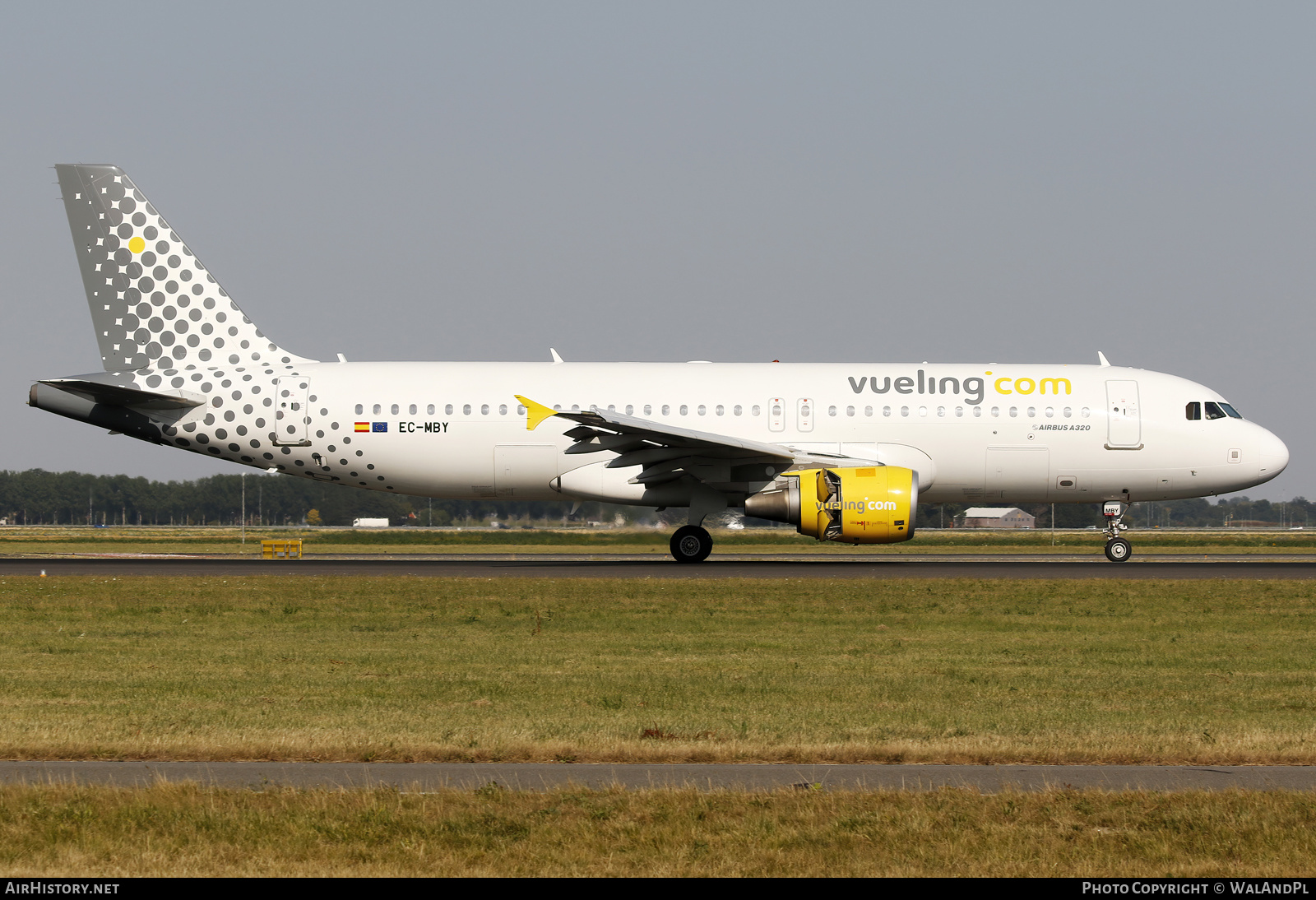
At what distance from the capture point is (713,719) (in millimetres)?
10602

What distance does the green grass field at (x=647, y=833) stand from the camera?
250 inches

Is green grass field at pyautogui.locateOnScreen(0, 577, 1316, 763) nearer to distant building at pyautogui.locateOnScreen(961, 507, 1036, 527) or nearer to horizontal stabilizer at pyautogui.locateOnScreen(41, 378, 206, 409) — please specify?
horizontal stabilizer at pyautogui.locateOnScreen(41, 378, 206, 409)

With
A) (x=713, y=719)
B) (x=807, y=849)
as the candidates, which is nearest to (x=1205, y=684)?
(x=713, y=719)

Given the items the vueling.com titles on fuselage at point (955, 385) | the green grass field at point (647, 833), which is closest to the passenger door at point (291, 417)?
the vueling.com titles on fuselage at point (955, 385)

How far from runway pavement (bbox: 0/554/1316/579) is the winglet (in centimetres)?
314

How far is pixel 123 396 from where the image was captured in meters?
27.8

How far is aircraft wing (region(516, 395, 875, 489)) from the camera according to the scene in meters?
26.1

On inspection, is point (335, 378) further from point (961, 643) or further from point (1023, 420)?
point (961, 643)

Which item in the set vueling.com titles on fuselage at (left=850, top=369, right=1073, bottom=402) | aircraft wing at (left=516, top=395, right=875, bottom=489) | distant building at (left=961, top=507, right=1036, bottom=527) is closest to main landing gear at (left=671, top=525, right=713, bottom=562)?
aircraft wing at (left=516, top=395, right=875, bottom=489)

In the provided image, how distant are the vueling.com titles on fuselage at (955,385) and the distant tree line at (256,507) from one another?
4941 cm

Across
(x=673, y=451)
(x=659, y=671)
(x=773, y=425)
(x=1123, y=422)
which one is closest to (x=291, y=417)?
(x=673, y=451)

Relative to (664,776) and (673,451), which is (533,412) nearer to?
(673,451)

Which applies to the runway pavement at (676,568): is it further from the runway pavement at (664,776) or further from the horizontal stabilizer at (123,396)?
the runway pavement at (664,776)

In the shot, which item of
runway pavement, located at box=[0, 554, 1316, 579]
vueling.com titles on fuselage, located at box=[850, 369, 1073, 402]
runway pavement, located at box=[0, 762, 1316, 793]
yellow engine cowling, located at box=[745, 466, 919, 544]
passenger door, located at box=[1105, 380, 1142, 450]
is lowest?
runway pavement, located at box=[0, 762, 1316, 793]
